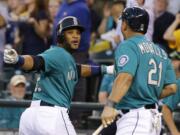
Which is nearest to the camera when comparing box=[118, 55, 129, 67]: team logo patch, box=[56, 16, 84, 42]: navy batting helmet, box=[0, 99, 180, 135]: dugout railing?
box=[118, 55, 129, 67]: team logo patch

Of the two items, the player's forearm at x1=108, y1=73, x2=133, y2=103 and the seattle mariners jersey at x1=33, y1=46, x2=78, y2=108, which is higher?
the player's forearm at x1=108, y1=73, x2=133, y2=103

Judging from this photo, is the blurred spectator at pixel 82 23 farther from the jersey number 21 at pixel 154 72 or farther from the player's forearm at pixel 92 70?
the jersey number 21 at pixel 154 72

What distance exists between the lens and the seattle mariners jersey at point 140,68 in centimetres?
714

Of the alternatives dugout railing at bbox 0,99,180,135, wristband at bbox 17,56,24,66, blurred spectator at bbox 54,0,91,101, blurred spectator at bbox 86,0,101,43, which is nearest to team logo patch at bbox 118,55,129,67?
wristband at bbox 17,56,24,66

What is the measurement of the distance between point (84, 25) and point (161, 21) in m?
1.33

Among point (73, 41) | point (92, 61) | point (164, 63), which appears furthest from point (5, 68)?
point (164, 63)

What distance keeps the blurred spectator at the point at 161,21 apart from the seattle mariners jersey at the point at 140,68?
157 inches

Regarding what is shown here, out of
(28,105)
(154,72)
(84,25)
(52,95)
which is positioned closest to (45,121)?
(52,95)

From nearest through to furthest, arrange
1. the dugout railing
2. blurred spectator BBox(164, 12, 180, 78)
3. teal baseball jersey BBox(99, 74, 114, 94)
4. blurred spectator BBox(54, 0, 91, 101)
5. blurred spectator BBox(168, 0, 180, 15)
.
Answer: the dugout railing
blurred spectator BBox(164, 12, 180, 78)
teal baseball jersey BBox(99, 74, 114, 94)
blurred spectator BBox(54, 0, 91, 101)
blurred spectator BBox(168, 0, 180, 15)

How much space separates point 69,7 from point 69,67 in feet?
11.0

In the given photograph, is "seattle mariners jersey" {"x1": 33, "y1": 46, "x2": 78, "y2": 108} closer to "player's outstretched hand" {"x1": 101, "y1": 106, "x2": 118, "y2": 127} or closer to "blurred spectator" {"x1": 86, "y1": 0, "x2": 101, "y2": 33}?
"player's outstretched hand" {"x1": 101, "y1": 106, "x2": 118, "y2": 127}

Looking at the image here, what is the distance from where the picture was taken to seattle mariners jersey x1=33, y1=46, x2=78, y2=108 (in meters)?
7.77

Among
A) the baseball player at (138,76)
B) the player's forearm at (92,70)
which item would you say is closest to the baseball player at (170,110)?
the player's forearm at (92,70)

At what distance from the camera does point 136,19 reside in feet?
24.1
